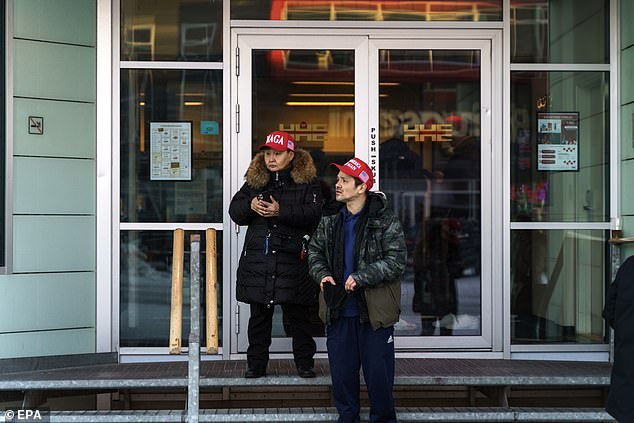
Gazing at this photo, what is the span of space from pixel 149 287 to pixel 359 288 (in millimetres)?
2279

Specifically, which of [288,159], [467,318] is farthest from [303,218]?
[467,318]

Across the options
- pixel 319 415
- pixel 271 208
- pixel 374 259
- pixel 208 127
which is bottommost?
pixel 319 415

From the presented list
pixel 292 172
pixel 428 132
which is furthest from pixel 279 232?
pixel 428 132

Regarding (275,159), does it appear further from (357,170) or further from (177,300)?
(177,300)

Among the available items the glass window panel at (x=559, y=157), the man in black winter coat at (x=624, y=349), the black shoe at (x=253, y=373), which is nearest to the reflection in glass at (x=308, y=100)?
the black shoe at (x=253, y=373)

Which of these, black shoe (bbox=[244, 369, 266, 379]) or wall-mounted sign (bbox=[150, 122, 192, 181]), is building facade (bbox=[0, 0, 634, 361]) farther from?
black shoe (bbox=[244, 369, 266, 379])

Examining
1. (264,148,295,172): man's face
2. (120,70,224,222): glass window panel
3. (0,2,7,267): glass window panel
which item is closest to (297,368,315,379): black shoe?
(264,148,295,172): man's face

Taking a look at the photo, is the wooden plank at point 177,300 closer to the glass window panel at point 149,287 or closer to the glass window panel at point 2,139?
the glass window panel at point 149,287

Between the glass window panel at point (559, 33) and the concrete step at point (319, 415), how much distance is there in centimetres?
282

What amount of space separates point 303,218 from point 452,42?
214 centimetres

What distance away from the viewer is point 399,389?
6383 millimetres

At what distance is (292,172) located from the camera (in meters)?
5.93

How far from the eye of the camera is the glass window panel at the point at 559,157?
6957 millimetres

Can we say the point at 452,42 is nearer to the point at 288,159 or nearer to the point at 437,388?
the point at 288,159
